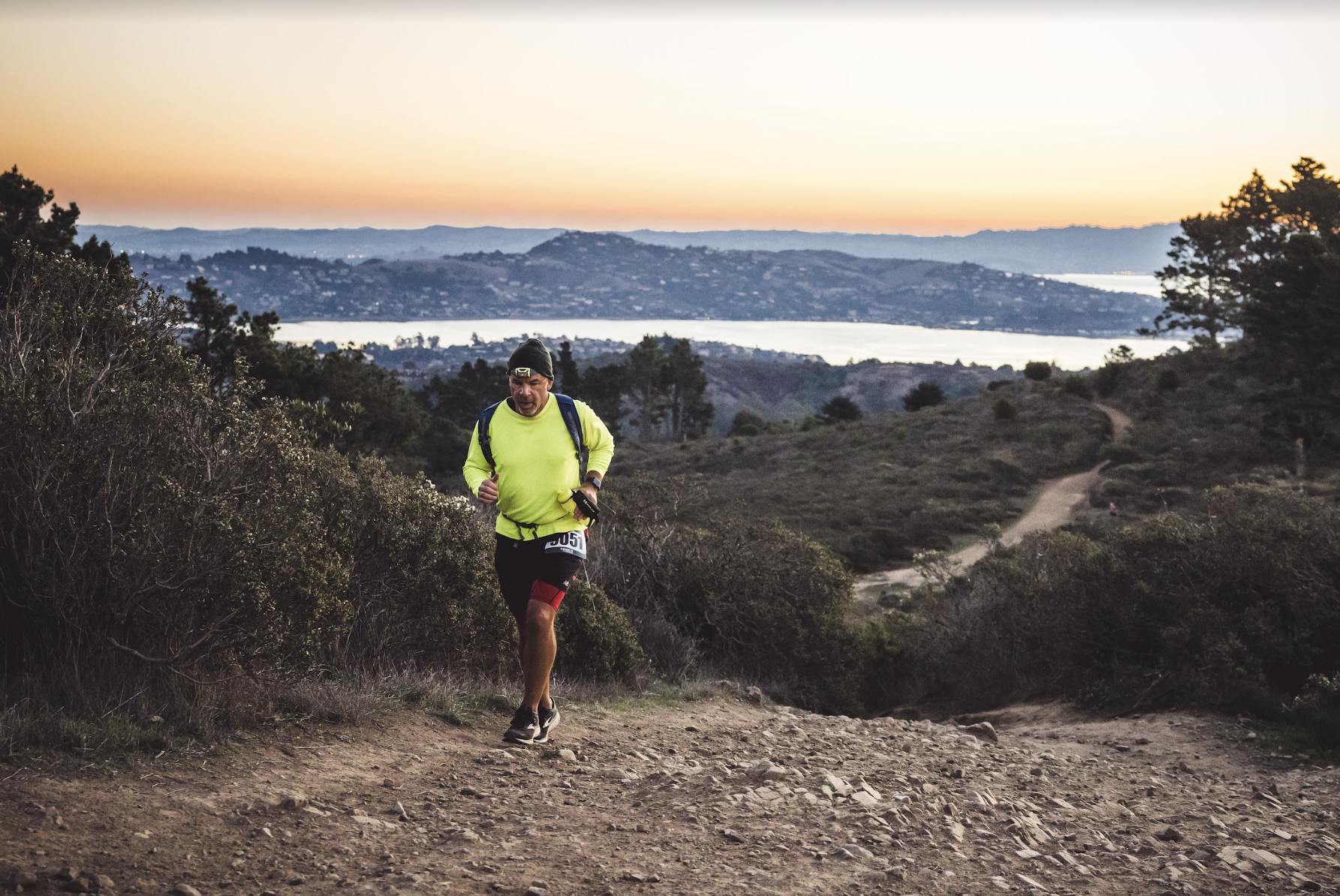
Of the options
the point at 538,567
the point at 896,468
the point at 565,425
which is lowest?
the point at 896,468

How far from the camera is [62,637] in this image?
5.04m

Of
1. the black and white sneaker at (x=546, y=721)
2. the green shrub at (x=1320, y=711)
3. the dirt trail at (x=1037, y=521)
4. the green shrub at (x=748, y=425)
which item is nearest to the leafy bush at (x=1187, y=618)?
the green shrub at (x=1320, y=711)

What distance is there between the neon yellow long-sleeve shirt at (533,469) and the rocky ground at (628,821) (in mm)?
1233

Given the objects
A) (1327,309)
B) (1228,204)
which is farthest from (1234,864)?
(1228,204)

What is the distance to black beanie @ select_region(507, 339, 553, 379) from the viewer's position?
5.07 metres

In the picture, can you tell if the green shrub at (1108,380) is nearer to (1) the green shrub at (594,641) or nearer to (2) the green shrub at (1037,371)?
(2) the green shrub at (1037,371)

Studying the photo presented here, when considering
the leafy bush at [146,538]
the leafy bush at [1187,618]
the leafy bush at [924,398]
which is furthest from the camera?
the leafy bush at [924,398]

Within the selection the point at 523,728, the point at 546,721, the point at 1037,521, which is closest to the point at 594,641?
the point at 546,721

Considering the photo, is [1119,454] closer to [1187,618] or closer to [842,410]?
[842,410]

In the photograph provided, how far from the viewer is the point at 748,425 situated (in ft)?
193

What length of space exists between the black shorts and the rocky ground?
0.84 meters

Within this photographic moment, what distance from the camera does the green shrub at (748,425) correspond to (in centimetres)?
5756

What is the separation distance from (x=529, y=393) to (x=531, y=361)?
166 mm

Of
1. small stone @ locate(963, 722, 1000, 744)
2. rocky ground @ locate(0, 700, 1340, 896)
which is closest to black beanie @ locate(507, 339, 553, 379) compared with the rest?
rocky ground @ locate(0, 700, 1340, 896)
